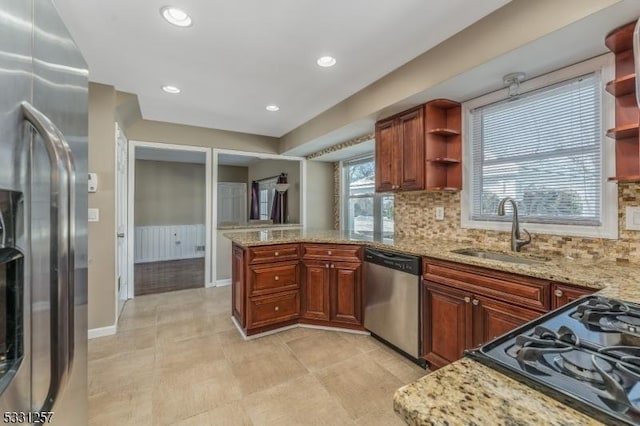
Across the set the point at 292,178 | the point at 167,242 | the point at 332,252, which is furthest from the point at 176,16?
the point at 167,242

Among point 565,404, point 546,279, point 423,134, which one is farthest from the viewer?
point 423,134

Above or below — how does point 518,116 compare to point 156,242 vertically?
above

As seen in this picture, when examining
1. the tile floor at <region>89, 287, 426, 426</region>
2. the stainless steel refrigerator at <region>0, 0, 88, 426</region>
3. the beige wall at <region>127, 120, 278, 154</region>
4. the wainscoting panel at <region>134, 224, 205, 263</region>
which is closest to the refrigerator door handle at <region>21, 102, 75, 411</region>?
the stainless steel refrigerator at <region>0, 0, 88, 426</region>

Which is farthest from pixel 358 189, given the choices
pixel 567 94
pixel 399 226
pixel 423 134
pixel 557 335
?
pixel 557 335

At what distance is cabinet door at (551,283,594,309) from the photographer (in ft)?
4.61

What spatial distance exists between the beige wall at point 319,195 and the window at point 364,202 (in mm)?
349

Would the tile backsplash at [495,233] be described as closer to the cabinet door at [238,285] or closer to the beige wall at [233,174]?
the cabinet door at [238,285]

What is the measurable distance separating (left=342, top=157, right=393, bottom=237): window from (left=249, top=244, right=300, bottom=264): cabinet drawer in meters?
1.25

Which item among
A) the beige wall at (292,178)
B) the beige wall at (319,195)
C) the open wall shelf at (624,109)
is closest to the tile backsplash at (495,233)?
the open wall shelf at (624,109)

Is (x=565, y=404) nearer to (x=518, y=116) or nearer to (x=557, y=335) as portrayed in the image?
(x=557, y=335)

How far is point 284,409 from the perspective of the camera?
5.91 feet

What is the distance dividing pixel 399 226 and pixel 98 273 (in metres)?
3.13

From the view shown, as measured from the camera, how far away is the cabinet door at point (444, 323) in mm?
1936

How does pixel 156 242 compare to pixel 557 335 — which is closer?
pixel 557 335
